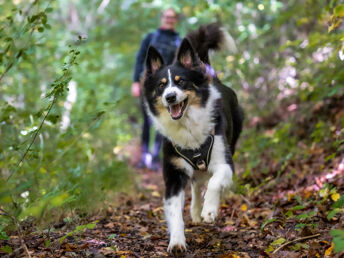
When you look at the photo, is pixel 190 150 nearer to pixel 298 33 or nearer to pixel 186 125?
pixel 186 125

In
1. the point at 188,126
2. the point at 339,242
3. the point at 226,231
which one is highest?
the point at 339,242

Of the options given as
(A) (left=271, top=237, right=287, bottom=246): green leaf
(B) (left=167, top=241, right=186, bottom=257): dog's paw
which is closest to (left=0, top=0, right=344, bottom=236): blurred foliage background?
(B) (left=167, top=241, right=186, bottom=257): dog's paw

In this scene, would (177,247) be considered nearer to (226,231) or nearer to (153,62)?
(226,231)

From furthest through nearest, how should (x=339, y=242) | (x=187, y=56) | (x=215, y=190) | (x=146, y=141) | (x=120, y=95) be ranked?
(x=146, y=141), (x=120, y=95), (x=187, y=56), (x=215, y=190), (x=339, y=242)

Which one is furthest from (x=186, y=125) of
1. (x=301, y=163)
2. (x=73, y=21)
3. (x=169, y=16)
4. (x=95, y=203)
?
(x=73, y=21)

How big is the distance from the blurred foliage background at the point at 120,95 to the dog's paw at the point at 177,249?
A: 92cm

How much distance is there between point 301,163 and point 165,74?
8.46 feet

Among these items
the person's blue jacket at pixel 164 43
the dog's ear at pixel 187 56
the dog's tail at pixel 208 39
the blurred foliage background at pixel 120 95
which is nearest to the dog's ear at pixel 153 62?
the dog's ear at pixel 187 56

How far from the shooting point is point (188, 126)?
3.78 m

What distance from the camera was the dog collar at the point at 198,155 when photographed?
361 cm

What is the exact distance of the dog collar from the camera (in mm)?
3611

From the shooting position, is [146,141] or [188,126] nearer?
[188,126]

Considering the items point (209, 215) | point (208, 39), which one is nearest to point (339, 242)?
point (209, 215)

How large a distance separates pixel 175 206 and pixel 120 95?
2.11 meters
